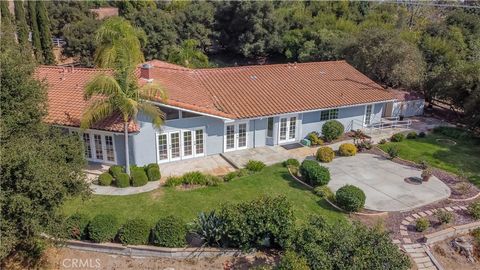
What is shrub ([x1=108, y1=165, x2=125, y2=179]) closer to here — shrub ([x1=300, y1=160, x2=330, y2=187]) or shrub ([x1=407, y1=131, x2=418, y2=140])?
shrub ([x1=300, y1=160, x2=330, y2=187])

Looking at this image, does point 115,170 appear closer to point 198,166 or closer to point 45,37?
point 198,166

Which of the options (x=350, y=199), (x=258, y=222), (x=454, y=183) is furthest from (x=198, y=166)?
(x=454, y=183)

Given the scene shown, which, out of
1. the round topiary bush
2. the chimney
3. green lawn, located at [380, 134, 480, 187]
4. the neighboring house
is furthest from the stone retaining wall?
green lawn, located at [380, 134, 480, 187]

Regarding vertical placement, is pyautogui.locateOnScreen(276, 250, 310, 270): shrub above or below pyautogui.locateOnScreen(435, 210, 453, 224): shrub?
above

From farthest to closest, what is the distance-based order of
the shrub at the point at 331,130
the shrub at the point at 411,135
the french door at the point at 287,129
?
the shrub at the point at 411,135 < the shrub at the point at 331,130 < the french door at the point at 287,129

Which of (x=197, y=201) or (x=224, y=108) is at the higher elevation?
(x=224, y=108)

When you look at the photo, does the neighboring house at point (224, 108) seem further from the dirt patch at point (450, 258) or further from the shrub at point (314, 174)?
the dirt patch at point (450, 258)

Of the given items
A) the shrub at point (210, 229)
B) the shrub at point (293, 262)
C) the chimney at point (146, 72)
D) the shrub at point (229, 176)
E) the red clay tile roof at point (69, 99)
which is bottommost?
the shrub at point (229, 176)

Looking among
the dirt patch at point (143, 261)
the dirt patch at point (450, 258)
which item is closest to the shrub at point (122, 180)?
the dirt patch at point (143, 261)
